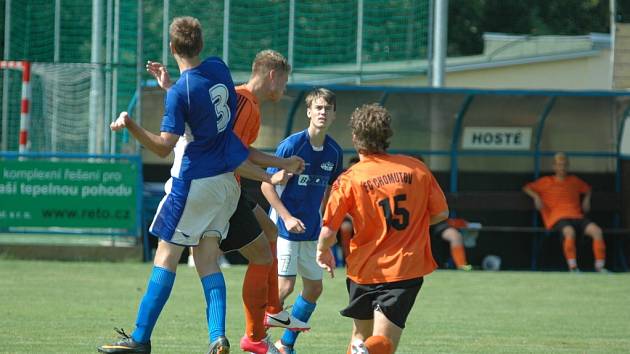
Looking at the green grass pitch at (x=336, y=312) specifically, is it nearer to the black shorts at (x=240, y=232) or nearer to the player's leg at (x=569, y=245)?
the player's leg at (x=569, y=245)

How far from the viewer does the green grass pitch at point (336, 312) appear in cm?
898

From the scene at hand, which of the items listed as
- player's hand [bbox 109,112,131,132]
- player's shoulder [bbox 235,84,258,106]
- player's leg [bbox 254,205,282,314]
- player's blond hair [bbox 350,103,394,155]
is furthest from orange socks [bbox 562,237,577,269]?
player's hand [bbox 109,112,131,132]

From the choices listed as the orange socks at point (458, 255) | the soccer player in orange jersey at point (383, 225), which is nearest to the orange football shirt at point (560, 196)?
the orange socks at point (458, 255)

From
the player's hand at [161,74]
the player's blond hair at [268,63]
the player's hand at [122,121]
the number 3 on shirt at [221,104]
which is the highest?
the player's blond hair at [268,63]

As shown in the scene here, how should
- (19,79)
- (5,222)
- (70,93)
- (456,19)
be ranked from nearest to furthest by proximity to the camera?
(5,222), (70,93), (19,79), (456,19)

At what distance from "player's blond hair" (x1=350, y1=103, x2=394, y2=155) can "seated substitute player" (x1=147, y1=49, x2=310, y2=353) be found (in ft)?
2.12

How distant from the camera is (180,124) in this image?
6977 mm

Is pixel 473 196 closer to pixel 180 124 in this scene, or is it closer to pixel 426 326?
pixel 426 326

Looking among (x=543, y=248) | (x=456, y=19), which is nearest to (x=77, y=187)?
(x=543, y=248)

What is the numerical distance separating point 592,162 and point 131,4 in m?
7.51

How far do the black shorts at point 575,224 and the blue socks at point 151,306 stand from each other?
11415 millimetres

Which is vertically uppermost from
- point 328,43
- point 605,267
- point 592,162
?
point 328,43

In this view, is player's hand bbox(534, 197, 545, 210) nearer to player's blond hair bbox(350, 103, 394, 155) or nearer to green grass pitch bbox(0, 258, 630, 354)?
green grass pitch bbox(0, 258, 630, 354)

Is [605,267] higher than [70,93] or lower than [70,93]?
lower
